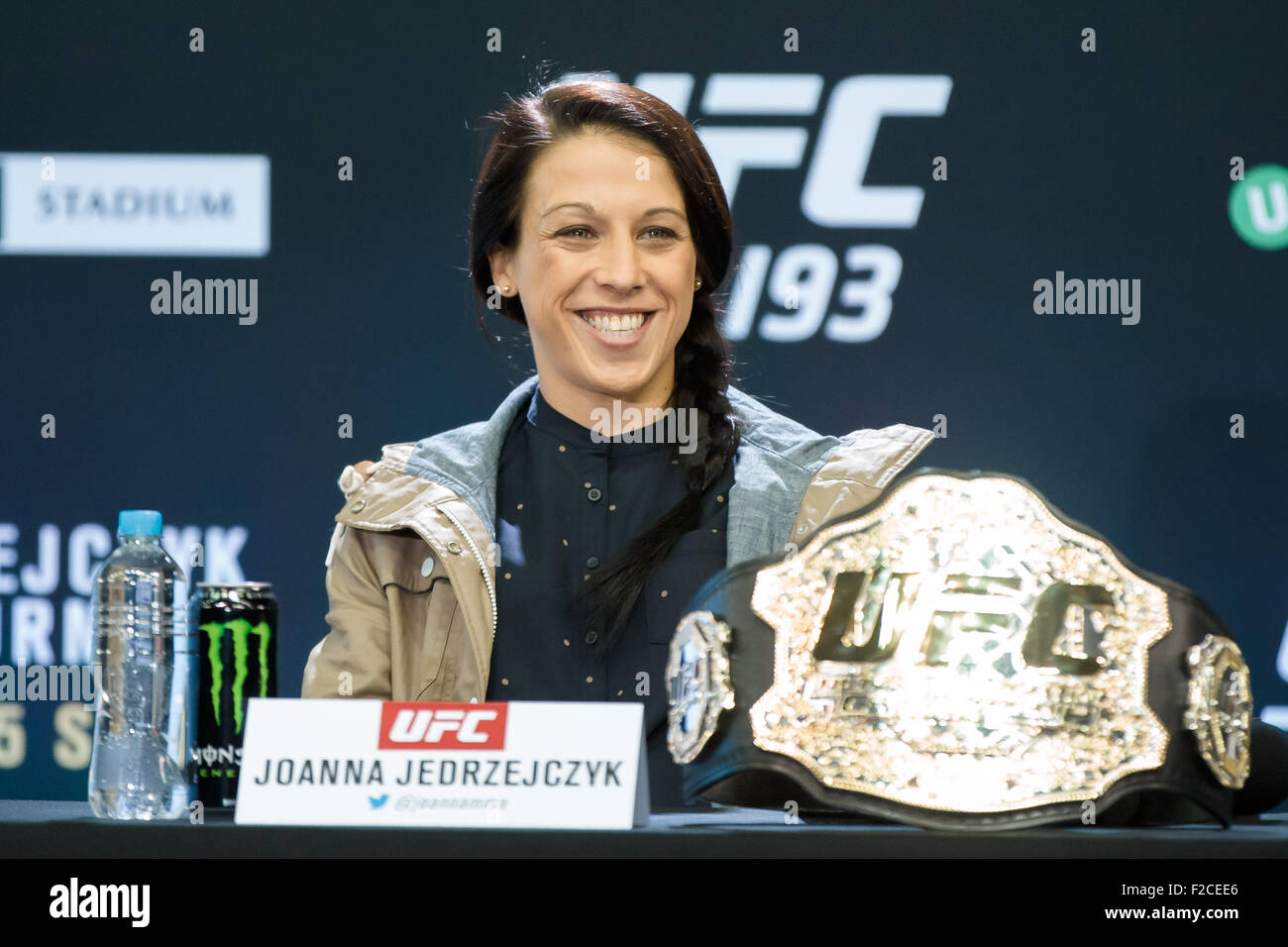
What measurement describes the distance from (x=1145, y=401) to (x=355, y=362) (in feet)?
4.91

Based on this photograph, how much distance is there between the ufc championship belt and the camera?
967 mm

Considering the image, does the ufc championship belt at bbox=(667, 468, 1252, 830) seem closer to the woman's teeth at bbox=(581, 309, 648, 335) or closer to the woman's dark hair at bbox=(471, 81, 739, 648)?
the woman's dark hair at bbox=(471, 81, 739, 648)

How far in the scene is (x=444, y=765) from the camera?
3.18ft

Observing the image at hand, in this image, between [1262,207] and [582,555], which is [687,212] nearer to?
[582,555]

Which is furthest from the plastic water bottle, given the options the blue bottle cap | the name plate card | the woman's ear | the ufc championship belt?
the woman's ear

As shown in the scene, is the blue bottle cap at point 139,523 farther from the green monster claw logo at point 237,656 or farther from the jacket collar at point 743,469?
the jacket collar at point 743,469

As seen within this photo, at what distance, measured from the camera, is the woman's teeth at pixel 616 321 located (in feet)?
6.42

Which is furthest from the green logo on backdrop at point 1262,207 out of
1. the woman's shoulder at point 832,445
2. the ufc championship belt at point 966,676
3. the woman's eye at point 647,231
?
the ufc championship belt at point 966,676

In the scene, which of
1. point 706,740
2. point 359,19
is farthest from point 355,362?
point 706,740

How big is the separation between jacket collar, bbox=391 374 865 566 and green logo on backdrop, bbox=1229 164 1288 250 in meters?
1.33
